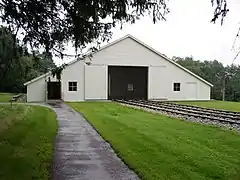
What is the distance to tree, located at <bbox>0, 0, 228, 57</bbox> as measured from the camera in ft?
26.7

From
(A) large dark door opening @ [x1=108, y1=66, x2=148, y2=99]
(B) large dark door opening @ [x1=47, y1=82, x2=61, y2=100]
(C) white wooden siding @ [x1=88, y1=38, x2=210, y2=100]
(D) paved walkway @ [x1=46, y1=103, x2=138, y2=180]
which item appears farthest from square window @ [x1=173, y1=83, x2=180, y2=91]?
(D) paved walkway @ [x1=46, y1=103, x2=138, y2=180]

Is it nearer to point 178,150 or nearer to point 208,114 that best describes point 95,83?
point 208,114

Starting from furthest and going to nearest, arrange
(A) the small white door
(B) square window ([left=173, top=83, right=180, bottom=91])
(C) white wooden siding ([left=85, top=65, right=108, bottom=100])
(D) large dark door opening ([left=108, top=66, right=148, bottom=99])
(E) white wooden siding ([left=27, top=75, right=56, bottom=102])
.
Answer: (D) large dark door opening ([left=108, top=66, right=148, bottom=99]) < (A) the small white door < (B) square window ([left=173, top=83, right=180, bottom=91]) < (C) white wooden siding ([left=85, top=65, right=108, bottom=100]) < (E) white wooden siding ([left=27, top=75, right=56, bottom=102])

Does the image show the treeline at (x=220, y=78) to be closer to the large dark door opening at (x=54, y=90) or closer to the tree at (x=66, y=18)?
the large dark door opening at (x=54, y=90)

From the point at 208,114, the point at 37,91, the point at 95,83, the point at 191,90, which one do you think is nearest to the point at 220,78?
the point at 191,90

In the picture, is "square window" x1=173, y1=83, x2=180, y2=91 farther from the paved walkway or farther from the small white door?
the paved walkway

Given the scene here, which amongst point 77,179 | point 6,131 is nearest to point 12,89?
point 6,131

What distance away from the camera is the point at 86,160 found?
8.03 m

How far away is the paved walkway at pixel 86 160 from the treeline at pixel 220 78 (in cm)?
5279

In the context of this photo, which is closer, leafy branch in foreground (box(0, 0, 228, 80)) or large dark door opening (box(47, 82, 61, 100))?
leafy branch in foreground (box(0, 0, 228, 80))

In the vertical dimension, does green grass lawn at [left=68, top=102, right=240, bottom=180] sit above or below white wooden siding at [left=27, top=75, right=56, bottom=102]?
below

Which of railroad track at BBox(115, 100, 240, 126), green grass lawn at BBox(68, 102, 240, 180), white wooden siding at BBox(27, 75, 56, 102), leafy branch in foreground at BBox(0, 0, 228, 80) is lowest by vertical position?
green grass lawn at BBox(68, 102, 240, 180)

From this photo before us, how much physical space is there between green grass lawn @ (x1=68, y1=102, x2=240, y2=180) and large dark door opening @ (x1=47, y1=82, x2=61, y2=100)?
22.4 m

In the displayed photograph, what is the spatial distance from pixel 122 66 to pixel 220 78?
4063cm
